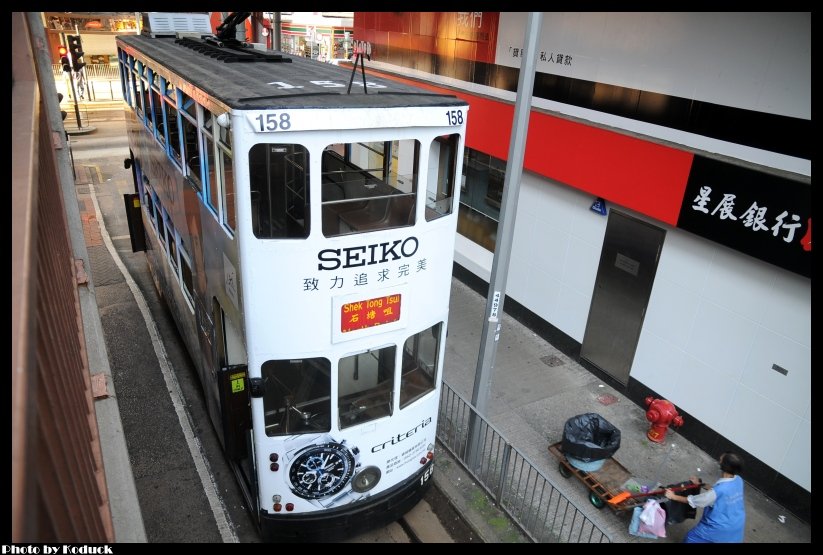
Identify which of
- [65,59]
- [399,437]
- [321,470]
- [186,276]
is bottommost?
[321,470]

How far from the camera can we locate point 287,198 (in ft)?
20.5

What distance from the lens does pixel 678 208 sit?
7168 mm

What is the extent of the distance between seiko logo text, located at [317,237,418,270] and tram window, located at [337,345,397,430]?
0.96 meters

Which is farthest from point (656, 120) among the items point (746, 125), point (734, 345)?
point (734, 345)

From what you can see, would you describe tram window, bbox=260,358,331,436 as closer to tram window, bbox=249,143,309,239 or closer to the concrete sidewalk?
tram window, bbox=249,143,309,239

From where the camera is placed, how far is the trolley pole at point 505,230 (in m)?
5.23

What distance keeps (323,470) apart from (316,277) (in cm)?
196

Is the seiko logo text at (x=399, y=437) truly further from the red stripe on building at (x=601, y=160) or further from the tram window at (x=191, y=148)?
the red stripe on building at (x=601, y=160)

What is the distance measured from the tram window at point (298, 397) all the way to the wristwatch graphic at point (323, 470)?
0.18 m

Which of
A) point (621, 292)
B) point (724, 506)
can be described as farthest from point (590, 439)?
point (621, 292)

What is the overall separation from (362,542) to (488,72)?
24.8 feet

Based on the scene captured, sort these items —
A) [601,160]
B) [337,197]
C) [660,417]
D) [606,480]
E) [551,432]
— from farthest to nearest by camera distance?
[601,160]
[551,432]
[660,417]
[606,480]
[337,197]

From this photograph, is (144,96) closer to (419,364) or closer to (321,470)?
(419,364)

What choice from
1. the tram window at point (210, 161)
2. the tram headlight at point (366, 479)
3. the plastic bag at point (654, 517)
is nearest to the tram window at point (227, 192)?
the tram window at point (210, 161)
